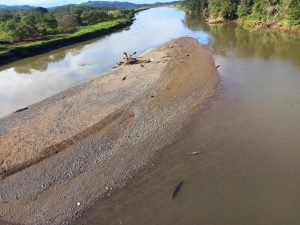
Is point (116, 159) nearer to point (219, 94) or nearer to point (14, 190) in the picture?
point (14, 190)


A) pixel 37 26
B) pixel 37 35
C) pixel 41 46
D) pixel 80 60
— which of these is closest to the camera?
pixel 80 60

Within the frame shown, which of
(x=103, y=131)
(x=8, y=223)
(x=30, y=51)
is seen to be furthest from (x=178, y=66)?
(x=30, y=51)

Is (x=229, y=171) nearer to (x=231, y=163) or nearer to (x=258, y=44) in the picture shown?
(x=231, y=163)

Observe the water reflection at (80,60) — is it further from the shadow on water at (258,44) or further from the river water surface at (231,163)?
the river water surface at (231,163)

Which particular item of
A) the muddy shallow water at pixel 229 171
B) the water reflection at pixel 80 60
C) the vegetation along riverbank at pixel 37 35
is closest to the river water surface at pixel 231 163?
the muddy shallow water at pixel 229 171

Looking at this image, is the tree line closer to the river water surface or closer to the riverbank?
the riverbank

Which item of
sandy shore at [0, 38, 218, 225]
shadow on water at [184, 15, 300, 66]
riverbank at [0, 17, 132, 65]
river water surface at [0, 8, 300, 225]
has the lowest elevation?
riverbank at [0, 17, 132, 65]

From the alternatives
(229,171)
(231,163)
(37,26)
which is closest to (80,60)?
(37,26)

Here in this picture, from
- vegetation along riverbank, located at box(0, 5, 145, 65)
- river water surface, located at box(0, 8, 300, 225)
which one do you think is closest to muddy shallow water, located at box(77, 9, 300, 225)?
river water surface, located at box(0, 8, 300, 225)
